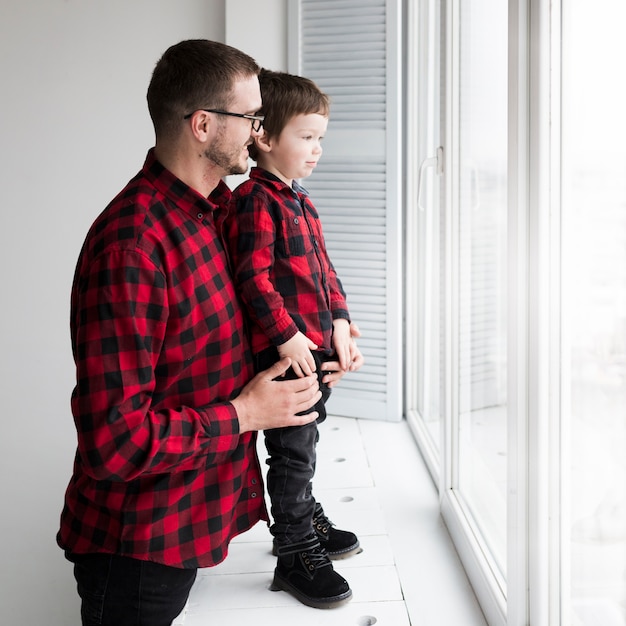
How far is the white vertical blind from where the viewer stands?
10.5 feet

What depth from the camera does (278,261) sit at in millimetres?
1834

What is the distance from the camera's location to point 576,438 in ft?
4.50

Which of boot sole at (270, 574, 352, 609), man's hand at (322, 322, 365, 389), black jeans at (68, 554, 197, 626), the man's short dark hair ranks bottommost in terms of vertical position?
boot sole at (270, 574, 352, 609)

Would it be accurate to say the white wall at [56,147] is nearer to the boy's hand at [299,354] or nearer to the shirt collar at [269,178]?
the shirt collar at [269,178]

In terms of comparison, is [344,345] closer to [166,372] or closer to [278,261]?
[278,261]

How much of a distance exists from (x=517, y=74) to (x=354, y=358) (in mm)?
806

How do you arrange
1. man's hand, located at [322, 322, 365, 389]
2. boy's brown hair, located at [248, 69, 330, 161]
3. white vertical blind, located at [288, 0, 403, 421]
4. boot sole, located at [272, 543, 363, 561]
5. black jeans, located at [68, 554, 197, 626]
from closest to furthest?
black jeans, located at [68, 554, 197, 626]
boy's brown hair, located at [248, 69, 330, 161]
man's hand, located at [322, 322, 365, 389]
boot sole, located at [272, 543, 363, 561]
white vertical blind, located at [288, 0, 403, 421]

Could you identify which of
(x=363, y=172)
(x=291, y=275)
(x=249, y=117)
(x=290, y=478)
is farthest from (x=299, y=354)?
(x=363, y=172)

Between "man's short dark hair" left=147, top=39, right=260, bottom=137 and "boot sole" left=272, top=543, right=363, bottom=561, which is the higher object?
"man's short dark hair" left=147, top=39, right=260, bottom=137

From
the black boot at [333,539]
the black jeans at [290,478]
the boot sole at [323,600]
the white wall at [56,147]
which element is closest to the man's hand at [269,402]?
the black jeans at [290,478]

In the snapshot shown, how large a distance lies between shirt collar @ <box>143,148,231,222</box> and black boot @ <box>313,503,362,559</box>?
100 cm

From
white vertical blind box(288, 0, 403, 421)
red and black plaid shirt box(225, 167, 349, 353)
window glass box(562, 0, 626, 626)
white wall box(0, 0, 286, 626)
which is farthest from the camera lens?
white wall box(0, 0, 286, 626)

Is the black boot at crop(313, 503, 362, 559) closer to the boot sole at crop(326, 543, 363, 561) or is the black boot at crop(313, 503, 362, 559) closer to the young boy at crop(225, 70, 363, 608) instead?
the boot sole at crop(326, 543, 363, 561)

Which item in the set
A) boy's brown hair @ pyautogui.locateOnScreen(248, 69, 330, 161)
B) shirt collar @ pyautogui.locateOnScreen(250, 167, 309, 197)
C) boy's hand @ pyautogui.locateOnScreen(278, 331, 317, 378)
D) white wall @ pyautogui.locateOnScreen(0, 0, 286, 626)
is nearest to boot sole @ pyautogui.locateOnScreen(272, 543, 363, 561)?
boy's hand @ pyautogui.locateOnScreen(278, 331, 317, 378)
